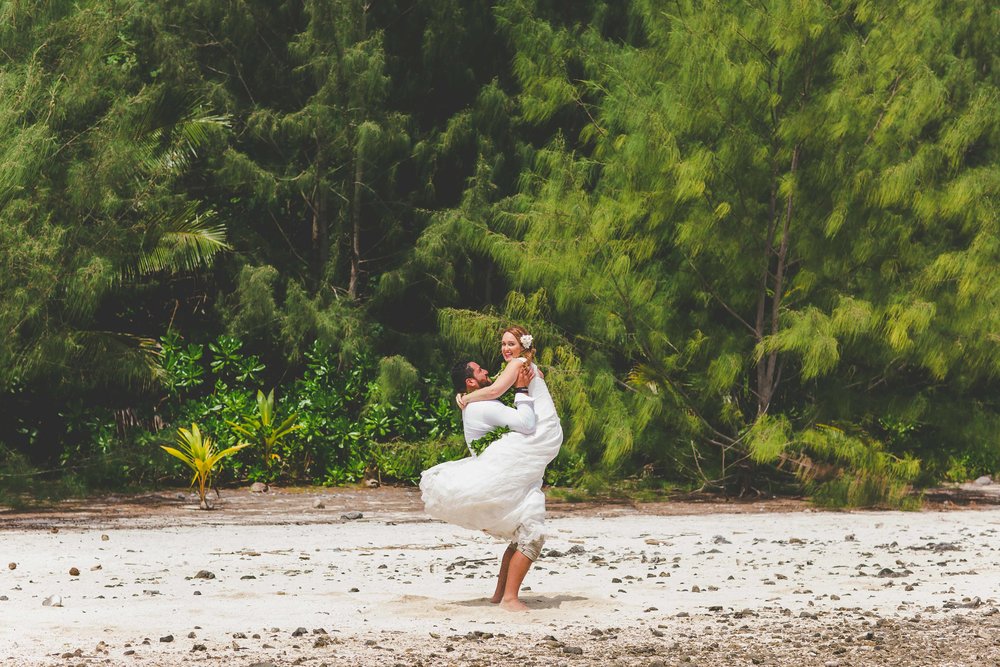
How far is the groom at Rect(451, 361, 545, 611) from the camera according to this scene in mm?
7391

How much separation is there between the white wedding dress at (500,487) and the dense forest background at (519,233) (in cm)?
672

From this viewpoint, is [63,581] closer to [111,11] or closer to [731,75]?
[111,11]

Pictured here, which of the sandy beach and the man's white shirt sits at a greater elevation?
the man's white shirt

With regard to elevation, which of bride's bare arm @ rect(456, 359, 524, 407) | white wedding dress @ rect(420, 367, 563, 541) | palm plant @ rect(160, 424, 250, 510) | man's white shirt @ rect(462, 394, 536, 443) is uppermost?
bride's bare arm @ rect(456, 359, 524, 407)

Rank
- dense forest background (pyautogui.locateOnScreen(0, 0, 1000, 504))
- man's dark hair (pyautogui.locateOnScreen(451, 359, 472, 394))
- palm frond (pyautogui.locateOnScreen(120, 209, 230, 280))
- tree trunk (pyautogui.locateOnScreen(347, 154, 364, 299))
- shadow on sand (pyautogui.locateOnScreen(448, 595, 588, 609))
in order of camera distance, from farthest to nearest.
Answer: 1. tree trunk (pyautogui.locateOnScreen(347, 154, 364, 299))
2. palm frond (pyautogui.locateOnScreen(120, 209, 230, 280))
3. dense forest background (pyautogui.locateOnScreen(0, 0, 1000, 504))
4. shadow on sand (pyautogui.locateOnScreen(448, 595, 588, 609))
5. man's dark hair (pyautogui.locateOnScreen(451, 359, 472, 394))

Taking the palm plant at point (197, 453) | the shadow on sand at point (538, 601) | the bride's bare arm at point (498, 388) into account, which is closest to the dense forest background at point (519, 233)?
the palm plant at point (197, 453)

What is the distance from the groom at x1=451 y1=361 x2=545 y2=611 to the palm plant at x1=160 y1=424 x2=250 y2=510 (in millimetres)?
7038

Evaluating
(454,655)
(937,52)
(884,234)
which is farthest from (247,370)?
(454,655)

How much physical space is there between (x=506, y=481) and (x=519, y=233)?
9156mm

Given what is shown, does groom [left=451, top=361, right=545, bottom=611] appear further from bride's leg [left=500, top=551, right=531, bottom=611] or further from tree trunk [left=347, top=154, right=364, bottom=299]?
tree trunk [left=347, top=154, right=364, bottom=299]

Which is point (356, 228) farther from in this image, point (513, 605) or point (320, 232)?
point (513, 605)

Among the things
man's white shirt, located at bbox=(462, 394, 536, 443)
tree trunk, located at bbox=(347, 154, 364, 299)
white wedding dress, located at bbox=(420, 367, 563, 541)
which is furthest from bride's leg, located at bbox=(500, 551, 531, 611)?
tree trunk, located at bbox=(347, 154, 364, 299)

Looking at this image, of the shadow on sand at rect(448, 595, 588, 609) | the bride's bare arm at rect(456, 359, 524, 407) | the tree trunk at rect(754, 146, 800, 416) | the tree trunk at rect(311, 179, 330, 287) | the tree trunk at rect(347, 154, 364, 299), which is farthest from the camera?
the tree trunk at rect(311, 179, 330, 287)

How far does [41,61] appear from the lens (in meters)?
13.9
